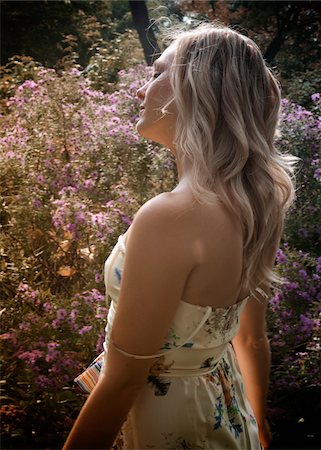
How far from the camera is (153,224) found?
3.68ft

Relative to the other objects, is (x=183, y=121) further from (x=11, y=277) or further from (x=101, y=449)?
(x=11, y=277)

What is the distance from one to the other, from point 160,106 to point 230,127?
8.6 inches

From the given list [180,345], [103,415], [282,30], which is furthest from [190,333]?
[282,30]

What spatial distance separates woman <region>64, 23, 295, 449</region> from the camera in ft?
3.75

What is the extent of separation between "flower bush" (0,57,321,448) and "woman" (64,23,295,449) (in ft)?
3.65

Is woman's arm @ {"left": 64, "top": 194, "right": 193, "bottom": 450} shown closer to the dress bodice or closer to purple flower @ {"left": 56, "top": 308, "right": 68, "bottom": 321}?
the dress bodice

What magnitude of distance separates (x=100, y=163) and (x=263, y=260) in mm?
1936

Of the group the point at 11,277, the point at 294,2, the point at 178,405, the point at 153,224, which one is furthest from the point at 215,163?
the point at 294,2

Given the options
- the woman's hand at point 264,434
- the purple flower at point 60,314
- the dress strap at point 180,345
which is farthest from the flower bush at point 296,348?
the dress strap at point 180,345

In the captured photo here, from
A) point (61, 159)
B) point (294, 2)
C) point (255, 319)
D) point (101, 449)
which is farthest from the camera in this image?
point (294, 2)

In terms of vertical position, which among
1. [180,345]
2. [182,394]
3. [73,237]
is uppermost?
[180,345]

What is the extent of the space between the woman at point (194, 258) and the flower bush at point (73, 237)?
1111 millimetres

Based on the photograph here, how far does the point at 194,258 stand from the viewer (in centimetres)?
114

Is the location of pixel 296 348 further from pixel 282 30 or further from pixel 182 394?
pixel 282 30
